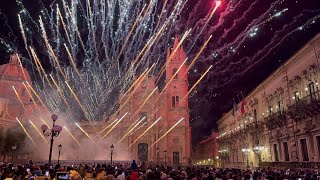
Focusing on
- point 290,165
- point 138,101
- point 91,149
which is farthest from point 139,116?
point 290,165

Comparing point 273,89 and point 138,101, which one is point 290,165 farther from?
point 138,101

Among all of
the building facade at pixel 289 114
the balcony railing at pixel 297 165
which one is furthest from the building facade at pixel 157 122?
the balcony railing at pixel 297 165

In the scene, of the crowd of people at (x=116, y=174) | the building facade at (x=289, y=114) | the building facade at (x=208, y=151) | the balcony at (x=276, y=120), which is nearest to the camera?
the crowd of people at (x=116, y=174)

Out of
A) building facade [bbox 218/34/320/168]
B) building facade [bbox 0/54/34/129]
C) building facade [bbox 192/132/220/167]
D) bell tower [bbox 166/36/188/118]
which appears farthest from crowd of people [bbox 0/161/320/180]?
building facade [bbox 192/132/220/167]

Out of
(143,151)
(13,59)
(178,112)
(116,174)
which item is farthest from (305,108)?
(13,59)

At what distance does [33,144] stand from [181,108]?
83.6 feet

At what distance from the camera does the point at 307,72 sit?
22.2m

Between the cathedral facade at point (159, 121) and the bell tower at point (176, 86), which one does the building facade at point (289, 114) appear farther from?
the bell tower at point (176, 86)

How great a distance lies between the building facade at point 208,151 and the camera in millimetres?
70938

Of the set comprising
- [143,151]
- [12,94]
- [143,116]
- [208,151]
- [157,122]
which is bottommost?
[143,151]

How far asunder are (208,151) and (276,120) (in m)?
55.0

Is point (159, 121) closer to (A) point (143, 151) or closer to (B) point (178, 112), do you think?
(B) point (178, 112)

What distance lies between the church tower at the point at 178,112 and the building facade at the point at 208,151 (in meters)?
17.1

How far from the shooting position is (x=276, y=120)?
2772 centimetres
